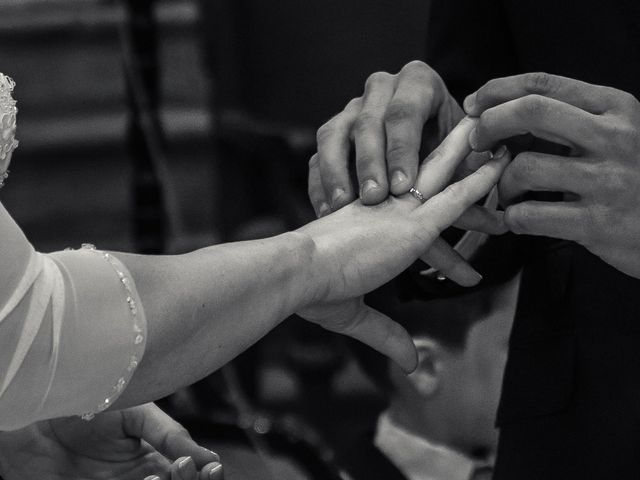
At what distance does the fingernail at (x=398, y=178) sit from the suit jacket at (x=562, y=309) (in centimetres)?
26

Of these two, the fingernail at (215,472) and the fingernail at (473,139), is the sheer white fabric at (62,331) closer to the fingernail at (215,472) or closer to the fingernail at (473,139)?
the fingernail at (215,472)

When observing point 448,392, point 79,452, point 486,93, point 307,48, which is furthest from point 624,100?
point 307,48

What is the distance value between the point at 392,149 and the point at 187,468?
1.23 ft

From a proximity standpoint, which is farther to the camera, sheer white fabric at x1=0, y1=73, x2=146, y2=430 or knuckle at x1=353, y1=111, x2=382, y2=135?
knuckle at x1=353, y1=111, x2=382, y2=135

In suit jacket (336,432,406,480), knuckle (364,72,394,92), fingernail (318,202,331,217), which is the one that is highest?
knuckle (364,72,394,92)

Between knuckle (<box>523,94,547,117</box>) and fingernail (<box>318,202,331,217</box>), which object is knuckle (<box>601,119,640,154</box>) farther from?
fingernail (<box>318,202,331,217</box>)

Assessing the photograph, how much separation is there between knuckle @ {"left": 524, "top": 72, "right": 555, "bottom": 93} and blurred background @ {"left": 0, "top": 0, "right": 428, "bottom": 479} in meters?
1.93

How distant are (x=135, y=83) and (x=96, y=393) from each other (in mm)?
2503

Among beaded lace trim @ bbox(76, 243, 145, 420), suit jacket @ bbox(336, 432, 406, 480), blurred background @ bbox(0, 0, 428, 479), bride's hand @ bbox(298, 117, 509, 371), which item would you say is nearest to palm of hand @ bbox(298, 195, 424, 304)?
bride's hand @ bbox(298, 117, 509, 371)

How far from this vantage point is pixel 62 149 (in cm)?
327

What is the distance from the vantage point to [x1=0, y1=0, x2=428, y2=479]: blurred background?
3.01 m

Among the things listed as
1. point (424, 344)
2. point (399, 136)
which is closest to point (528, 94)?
point (399, 136)

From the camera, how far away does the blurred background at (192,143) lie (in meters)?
3.01

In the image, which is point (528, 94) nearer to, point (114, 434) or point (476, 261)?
point (476, 261)
